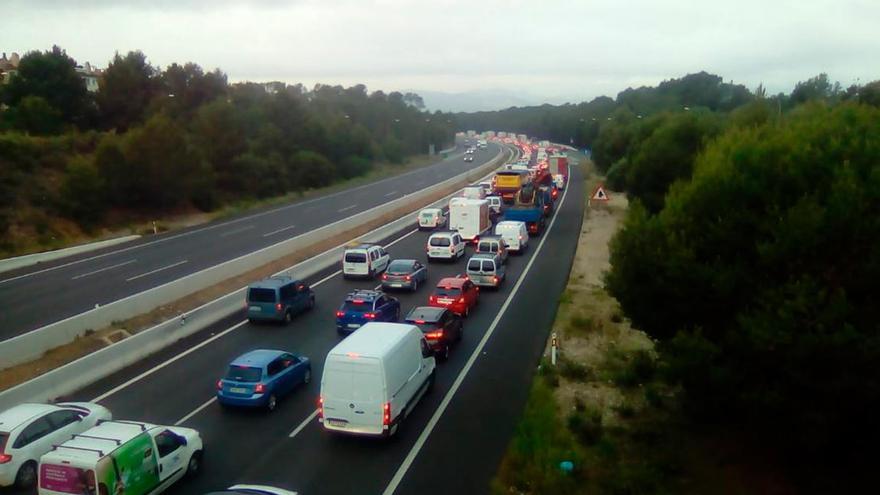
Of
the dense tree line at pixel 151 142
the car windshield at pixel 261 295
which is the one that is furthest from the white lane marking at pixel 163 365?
the dense tree line at pixel 151 142

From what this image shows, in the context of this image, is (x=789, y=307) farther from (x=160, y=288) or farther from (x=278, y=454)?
(x=160, y=288)

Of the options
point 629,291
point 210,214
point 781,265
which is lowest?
point 210,214

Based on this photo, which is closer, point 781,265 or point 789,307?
point 789,307

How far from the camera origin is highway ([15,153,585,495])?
489 inches

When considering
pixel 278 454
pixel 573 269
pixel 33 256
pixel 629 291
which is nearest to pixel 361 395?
pixel 278 454

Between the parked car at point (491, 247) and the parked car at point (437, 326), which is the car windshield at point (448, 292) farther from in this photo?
the parked car at point (491, 247)

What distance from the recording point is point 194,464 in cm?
1239

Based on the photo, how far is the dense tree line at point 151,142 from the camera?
44.6 m

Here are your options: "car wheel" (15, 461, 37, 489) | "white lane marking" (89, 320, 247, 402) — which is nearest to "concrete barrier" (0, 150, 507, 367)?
"white lane marking" (89, 320, 247, 402)

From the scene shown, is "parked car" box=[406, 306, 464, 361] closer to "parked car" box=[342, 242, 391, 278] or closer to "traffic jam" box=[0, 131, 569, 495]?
"traffic jam" box=[0, 131, 569, 495]

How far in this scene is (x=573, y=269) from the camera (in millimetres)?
31469

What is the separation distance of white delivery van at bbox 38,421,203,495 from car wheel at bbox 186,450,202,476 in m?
0.02

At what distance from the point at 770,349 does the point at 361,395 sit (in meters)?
7.06

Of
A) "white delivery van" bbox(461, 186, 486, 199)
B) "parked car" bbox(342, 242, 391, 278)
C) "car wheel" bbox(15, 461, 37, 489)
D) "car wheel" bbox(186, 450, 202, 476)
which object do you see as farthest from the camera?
"white delivery van" bbox(461, 186, 486, 199)
